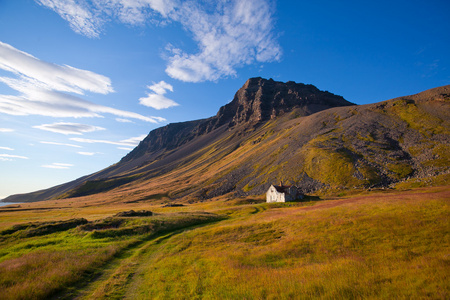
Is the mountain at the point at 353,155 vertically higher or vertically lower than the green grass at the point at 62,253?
higher

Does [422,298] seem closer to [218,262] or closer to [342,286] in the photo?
[342,286]

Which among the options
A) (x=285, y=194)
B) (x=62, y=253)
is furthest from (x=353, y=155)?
(x=62, y=253)

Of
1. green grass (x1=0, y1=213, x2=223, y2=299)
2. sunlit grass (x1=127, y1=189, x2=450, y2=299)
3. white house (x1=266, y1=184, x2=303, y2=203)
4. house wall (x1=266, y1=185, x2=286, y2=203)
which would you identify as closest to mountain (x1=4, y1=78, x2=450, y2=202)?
white house (x1=266, y1=184, x2=303, y2=203)

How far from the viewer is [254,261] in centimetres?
1780

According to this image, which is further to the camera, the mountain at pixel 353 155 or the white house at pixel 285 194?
the mountain at pixel 353 155

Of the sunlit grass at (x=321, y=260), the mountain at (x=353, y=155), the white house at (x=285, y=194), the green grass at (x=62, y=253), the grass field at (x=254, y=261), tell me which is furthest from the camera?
the mountain at (x=353, y=155)

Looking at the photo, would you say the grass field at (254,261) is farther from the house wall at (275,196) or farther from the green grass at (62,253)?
the house wall at (275,196)

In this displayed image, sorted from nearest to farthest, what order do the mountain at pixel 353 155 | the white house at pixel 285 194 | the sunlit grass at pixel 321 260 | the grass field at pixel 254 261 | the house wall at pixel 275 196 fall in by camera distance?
the sunlit grass at pixel 321 260 < the grass field at pixel 254 261 < the white house at pixel 285 194 < the house wall at pixel 275 196 < the mountain at pixel 353 155

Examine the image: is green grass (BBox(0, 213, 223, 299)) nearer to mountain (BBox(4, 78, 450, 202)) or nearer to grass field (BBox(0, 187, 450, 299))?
grass field (BBox(0, 187, 450, 299))

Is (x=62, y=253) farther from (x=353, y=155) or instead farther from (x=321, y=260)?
(x=353, y=155)

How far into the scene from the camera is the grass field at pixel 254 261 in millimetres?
11113

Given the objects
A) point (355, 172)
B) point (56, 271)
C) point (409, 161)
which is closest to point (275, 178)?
point (355, 172)

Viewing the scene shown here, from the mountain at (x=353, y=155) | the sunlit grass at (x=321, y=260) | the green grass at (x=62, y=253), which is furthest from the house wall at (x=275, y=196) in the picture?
the sunlit grass at (x=321, y=260)

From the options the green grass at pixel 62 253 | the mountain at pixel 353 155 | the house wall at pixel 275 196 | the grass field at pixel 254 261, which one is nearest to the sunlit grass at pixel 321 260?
the grass field at pixel 254 261
